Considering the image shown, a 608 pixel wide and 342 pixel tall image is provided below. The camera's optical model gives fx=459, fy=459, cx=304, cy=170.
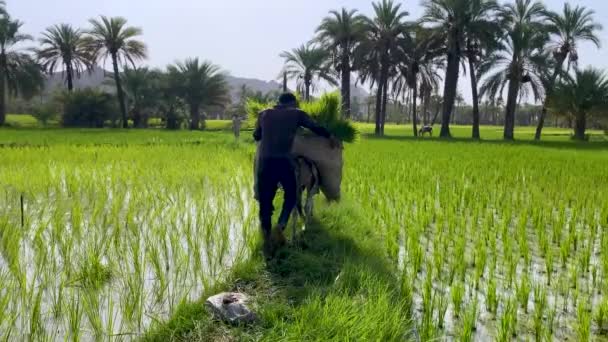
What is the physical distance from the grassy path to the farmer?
37 centimetres

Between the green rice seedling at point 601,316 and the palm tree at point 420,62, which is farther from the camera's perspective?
the palm tree at point 420,62

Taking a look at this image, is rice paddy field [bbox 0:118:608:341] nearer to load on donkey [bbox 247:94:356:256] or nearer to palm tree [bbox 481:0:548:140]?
load on donkey [bbox 247:94:356:256]

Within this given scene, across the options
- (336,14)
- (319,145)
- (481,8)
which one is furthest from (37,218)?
(336,14)

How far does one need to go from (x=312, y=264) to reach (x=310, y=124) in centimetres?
126

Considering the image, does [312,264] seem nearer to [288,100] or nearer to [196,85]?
[288,100]

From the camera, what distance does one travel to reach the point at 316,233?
450 centimetres

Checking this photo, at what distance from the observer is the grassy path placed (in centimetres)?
236

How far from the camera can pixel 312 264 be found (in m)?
3.49

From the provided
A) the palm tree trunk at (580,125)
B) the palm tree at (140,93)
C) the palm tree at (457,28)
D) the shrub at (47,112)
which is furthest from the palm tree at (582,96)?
the shrub at (47,112)

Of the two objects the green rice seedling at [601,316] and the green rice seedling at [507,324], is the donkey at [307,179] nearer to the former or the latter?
the green rice seedling at [507,324]

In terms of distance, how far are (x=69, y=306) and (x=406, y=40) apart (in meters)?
26.8

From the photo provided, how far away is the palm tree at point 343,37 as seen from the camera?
1103 inches

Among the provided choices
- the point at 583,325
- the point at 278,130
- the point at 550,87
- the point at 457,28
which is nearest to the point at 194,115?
the point at 457,28

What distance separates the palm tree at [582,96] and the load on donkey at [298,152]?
25899 mm
